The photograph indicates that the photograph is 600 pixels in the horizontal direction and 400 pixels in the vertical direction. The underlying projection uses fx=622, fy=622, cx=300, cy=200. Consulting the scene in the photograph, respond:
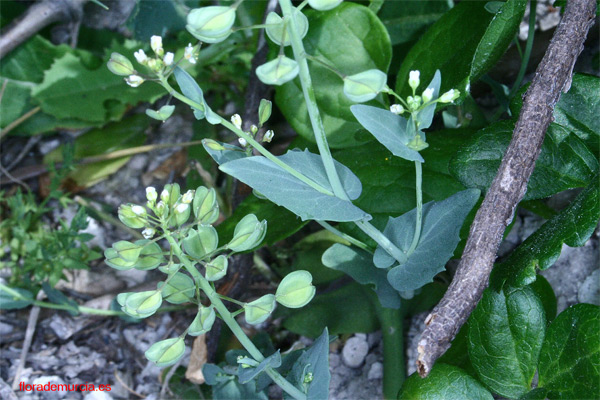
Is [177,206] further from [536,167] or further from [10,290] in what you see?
[10,290]

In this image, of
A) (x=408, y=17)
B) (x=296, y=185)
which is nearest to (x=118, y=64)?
(x=296, y=185)

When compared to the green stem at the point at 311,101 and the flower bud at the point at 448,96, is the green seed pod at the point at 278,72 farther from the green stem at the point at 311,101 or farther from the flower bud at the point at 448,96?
the flower bud at the point at 448,96

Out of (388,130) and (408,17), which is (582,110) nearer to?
(388,130)

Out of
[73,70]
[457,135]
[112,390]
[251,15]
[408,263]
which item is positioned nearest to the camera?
[408,263]

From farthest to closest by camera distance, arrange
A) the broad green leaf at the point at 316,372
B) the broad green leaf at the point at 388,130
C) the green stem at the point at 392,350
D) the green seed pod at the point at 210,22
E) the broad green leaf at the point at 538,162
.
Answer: the green stem at the point at 392,350 < the broad green leaf at the point at 538,162 < the broad green leaf at the point at 316,372 < the broad green leaf at the point at 388,130 < the green seed pod at the point at 210,22

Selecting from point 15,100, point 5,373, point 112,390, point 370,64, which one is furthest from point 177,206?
point 15,100

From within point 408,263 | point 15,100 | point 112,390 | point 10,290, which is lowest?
point 112,390

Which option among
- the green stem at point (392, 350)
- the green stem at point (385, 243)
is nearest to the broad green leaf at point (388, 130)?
the green stem at point (385, 243)
